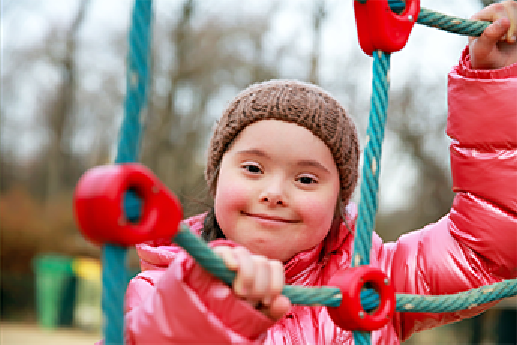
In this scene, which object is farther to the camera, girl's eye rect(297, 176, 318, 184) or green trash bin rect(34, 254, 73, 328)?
green trash bin rect(34, 254, 73, 328)

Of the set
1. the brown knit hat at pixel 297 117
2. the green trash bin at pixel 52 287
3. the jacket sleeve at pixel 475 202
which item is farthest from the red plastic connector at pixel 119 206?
the green trash bin at pixel 52 287

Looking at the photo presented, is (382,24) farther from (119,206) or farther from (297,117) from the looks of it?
(119,206)

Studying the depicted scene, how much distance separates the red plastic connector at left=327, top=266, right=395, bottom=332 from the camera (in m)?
0.74

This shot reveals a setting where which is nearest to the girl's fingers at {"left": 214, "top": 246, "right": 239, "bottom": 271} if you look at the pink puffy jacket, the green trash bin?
the pink puffy jacket

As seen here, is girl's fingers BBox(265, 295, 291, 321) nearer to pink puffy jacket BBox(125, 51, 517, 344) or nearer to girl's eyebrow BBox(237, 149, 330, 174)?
pink puffy jacket BBox(125, 51, 517, 344)

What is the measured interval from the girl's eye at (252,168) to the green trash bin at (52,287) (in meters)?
5.90

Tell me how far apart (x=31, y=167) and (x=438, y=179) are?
6.57 metres

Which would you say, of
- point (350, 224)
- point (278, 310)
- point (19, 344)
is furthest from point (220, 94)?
point (278, 310)

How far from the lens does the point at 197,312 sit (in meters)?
0.65

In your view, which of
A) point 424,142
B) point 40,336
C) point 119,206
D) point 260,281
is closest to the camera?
point 119,206

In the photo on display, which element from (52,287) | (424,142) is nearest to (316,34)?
(424,142)

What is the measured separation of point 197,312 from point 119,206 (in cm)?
22

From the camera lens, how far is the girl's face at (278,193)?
0.96m

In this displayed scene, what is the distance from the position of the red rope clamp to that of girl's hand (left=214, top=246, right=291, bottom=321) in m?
0.41
